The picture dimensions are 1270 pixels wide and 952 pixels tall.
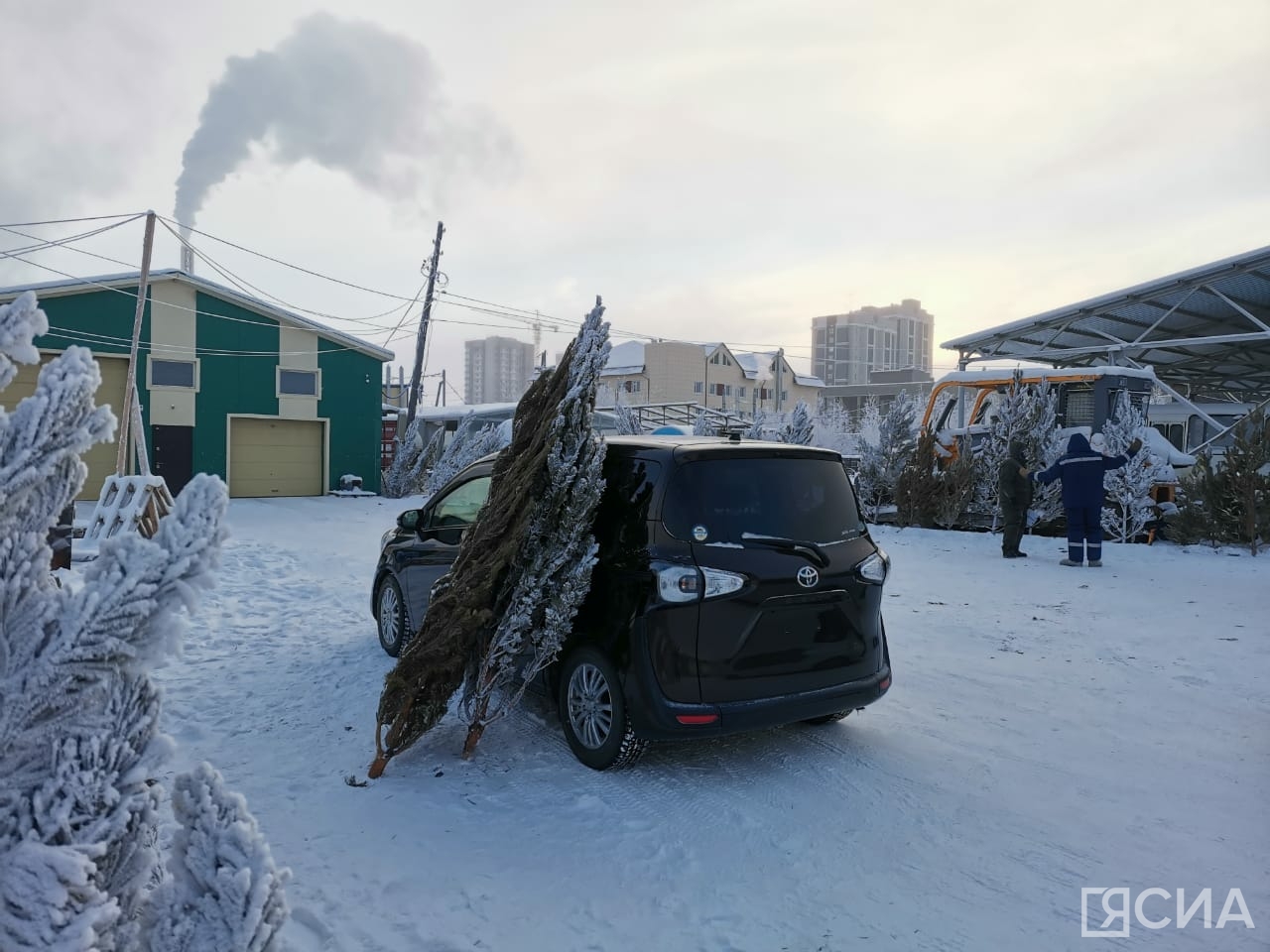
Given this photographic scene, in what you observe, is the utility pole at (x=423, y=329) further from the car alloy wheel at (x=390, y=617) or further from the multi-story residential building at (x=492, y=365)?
the multi-story residential building at (x=492, y=365)

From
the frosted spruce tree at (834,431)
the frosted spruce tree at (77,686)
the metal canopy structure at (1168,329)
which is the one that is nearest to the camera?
the frosted spruce tree at (77,686)

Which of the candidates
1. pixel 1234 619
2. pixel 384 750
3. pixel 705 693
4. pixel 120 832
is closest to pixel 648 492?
pixel 705 693

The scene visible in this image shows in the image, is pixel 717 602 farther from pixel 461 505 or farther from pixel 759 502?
pixel 461 505

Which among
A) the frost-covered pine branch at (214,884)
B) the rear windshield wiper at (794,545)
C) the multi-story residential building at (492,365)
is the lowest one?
the frost-covered pine branch at (214,884)

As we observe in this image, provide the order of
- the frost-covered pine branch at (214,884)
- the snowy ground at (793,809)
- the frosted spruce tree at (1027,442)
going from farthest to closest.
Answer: the frosted spruce tree at (1027,442), the snowy ground at (793,809), the frost-covered pine branch at (214,884)

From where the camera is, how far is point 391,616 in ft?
22.1

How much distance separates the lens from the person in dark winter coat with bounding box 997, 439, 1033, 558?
40.1 ft

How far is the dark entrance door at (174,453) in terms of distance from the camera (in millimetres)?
21328

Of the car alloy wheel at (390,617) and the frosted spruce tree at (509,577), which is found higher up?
the frosted spruce tree at (509,577)

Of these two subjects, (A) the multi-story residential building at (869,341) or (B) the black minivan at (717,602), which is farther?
(A) the multi-story residential building at (869,341)

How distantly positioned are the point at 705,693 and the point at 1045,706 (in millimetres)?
2750

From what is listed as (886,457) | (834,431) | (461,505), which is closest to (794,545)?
(461,505)
